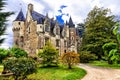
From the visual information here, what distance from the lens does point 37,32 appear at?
186 feet

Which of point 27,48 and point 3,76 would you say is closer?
point 3,76

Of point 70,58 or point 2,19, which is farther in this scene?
point 70,58

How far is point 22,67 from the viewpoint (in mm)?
22984

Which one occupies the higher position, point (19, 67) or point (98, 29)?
point (98, 29)

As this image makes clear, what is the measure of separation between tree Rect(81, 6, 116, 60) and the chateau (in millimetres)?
10639

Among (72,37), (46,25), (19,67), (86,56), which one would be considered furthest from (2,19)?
(72,37)

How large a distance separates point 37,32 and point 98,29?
46.9ft

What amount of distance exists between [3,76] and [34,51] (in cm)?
3262

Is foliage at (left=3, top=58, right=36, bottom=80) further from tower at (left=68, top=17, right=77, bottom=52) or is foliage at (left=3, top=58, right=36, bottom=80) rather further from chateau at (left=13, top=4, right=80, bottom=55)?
tower at (left=68, top=17, right=77, bottom=52)

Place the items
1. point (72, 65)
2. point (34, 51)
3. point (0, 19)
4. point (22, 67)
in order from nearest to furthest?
point (22, 67)
point (0, 19)
point (72, 65)
point (34, 51)

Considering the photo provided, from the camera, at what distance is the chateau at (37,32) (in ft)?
186

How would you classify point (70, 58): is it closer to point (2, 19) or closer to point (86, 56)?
point (2, 19)

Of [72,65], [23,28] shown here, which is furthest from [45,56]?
[23,28]

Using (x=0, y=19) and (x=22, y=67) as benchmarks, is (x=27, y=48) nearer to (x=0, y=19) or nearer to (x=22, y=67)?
(x=0, y=19)
